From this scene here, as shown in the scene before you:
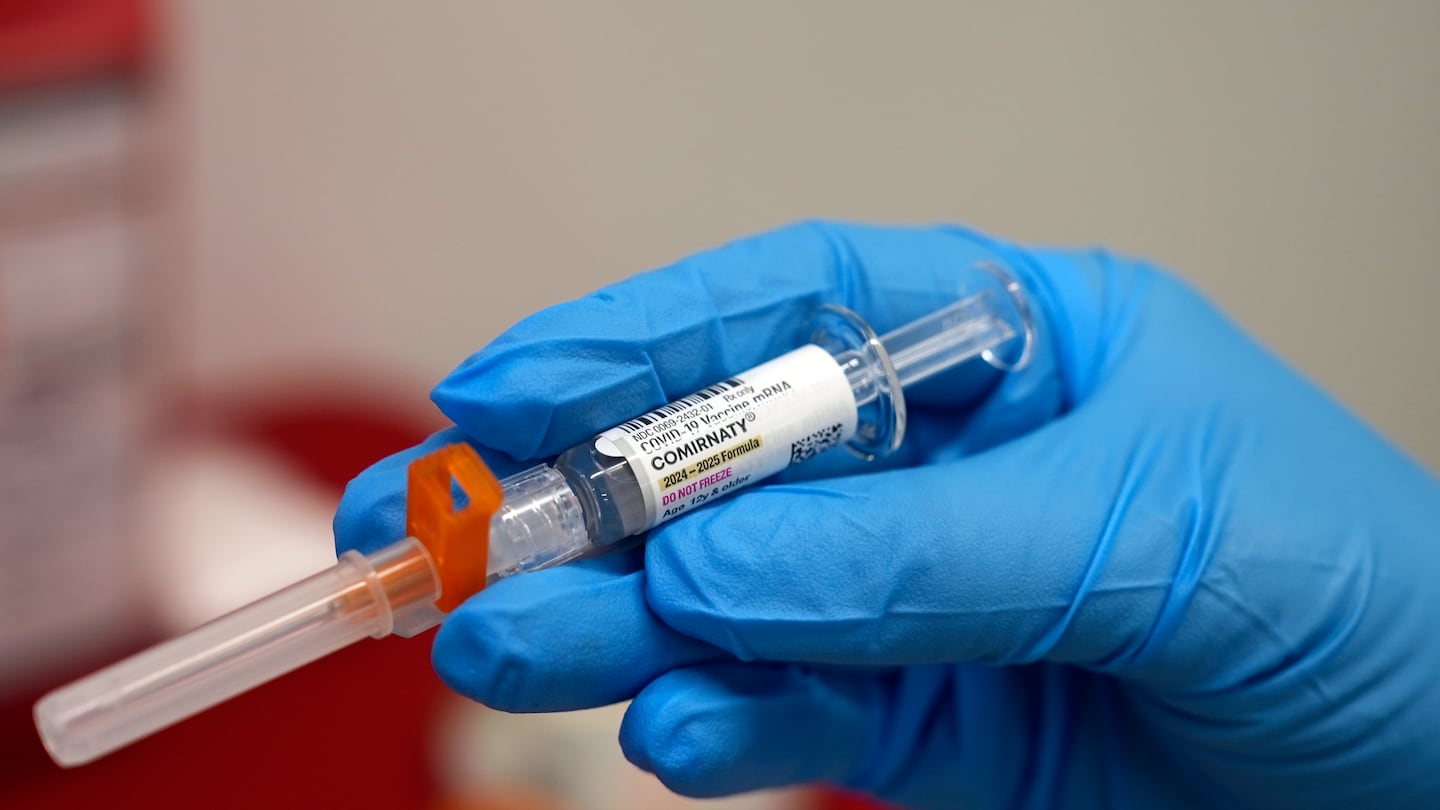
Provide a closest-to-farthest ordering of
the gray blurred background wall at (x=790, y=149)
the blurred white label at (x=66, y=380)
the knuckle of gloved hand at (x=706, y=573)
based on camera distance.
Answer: the knuckle of gloved hand at (x=706, y=573) → the blurred white label at (x=66, y=380) → the gray blurred background wall at (x=790, y=149)

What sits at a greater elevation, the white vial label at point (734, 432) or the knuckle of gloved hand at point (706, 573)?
the white vial label at point (734, 432)

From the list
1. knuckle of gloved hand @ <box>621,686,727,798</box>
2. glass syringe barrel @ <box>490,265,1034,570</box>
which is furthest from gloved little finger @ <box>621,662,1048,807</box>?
glass syringe barrel @ <box>490,265,1034,570</box>

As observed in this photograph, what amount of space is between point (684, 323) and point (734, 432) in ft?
0.38

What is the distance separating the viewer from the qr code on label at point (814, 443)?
0.78 metres

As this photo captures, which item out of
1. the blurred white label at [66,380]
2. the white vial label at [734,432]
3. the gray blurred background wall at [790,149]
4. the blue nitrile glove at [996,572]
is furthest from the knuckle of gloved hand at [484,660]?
the gray blurred background wall at [790,149]

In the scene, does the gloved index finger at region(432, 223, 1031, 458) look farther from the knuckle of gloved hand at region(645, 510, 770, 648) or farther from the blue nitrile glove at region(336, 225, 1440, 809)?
the knuckle of gloved hand at region(645, 510, 770, 648)

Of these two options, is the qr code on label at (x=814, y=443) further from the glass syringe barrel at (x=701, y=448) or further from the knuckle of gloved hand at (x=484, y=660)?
the knuckle of gloved hand at (x=484, y=660)

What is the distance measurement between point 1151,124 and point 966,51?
0.23 m

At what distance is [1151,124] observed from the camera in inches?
53.9

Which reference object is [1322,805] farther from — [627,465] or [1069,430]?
[627,465]

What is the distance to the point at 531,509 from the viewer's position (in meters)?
0.73

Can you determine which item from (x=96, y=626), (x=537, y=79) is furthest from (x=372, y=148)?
(x=96, y=626)

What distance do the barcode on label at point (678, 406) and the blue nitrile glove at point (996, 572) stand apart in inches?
1.4

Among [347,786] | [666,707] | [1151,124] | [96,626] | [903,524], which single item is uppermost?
[1151,124]
